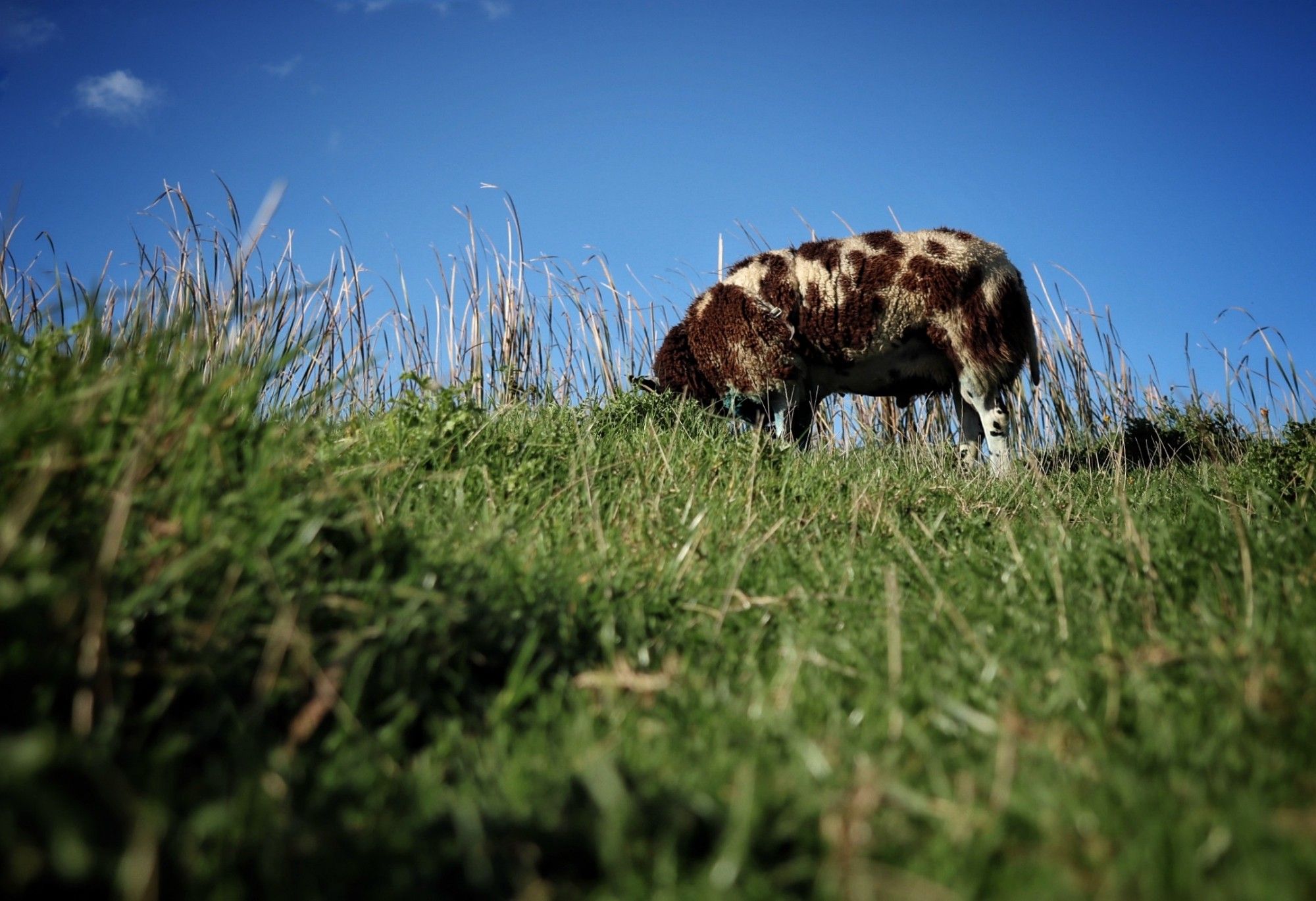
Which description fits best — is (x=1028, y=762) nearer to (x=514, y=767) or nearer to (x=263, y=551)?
(x=514, y=767)

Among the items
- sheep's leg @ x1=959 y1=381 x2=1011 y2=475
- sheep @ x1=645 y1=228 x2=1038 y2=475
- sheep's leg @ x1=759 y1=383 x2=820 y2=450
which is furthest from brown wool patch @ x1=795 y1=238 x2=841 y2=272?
sheep's leg @ x1=959 y1=381 x2=1011 y2=475

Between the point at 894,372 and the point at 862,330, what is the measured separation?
46cm

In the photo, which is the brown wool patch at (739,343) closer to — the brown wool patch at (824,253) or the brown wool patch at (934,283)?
the brown wool patch at (824,253)

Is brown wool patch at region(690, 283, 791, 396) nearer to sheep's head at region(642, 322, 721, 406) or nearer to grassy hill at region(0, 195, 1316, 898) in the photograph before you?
sheep's head at region(642, 322, 721, 406)

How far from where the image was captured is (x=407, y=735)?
1300mm

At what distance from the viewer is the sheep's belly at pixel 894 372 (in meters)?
5.59

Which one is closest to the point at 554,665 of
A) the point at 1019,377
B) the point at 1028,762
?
the point at 1028,762

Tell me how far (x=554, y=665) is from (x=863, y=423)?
17.2 feet

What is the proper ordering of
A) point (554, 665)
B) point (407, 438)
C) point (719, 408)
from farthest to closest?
point (719, 408) < point (407, 438) < point (554, 665)

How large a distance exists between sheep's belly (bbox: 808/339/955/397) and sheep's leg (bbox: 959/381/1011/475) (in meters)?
0.19

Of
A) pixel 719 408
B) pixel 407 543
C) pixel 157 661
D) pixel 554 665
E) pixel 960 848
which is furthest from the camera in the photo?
pixel 719 408

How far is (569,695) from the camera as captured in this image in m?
1.37

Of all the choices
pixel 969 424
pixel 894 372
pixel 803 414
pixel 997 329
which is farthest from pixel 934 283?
pixel 803 414

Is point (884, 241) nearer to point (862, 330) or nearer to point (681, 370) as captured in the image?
point (862, 330)
